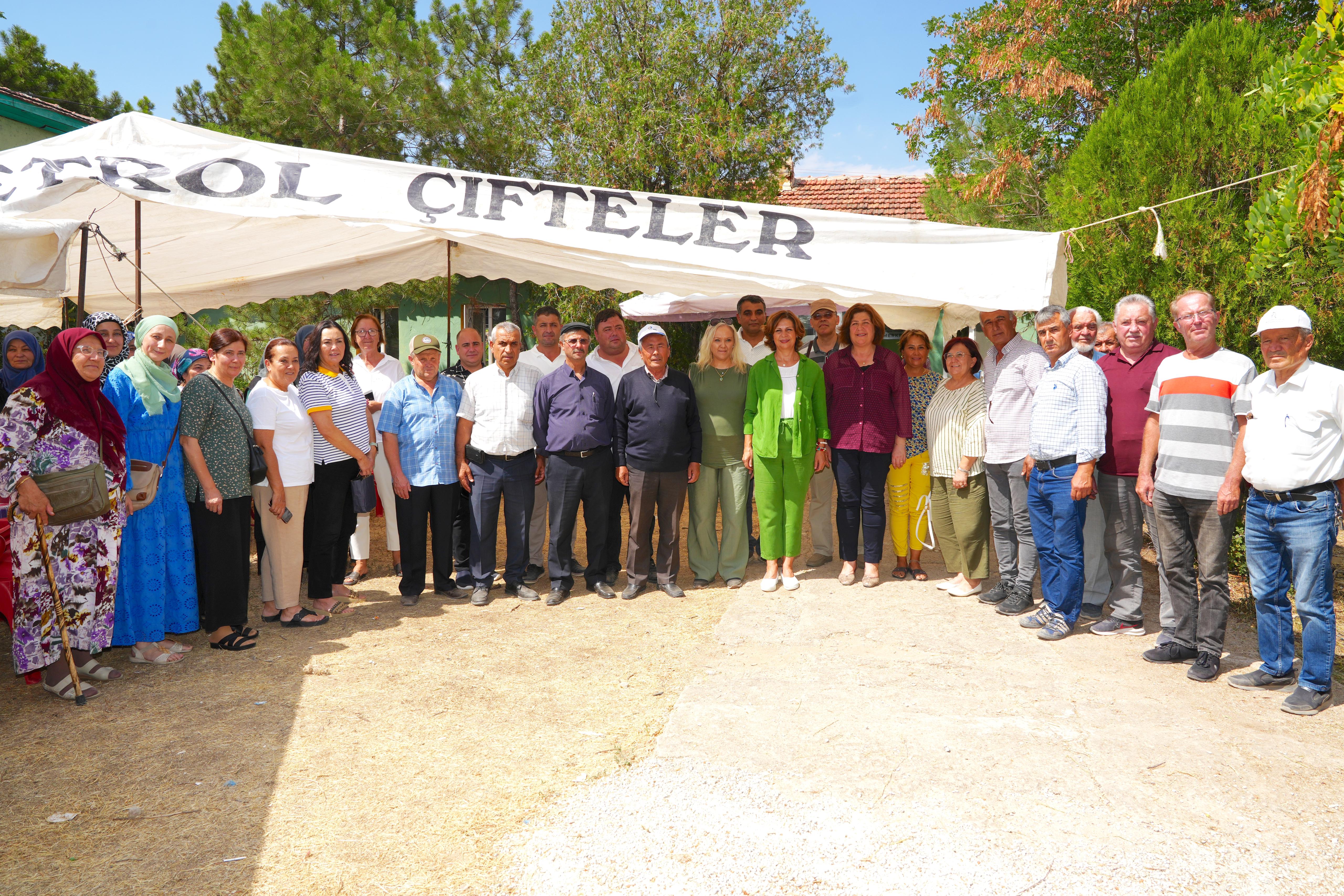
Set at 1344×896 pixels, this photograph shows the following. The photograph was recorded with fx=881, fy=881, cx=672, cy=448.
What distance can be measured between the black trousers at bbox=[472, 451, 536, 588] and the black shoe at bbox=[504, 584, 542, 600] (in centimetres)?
3

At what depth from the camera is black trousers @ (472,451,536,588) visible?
5.50 meters

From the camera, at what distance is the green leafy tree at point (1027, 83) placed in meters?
10.8

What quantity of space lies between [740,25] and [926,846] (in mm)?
11716

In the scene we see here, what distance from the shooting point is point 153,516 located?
14.3 feet

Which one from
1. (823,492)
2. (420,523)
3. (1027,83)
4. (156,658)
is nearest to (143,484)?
(156,658)

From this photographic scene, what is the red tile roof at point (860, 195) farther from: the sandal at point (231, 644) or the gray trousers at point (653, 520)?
the sandal at point (231, 644)

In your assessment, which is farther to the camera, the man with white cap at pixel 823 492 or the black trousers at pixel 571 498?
the man with white cap at pixel 823 492

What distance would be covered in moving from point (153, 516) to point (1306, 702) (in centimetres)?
535

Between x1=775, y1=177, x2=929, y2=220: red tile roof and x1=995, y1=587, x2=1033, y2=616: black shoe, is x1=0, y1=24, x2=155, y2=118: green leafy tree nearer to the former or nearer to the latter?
x1=775, y1=177, x2=929, y2=220: red tile roof

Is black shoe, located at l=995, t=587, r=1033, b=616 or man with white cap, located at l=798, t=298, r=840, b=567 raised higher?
man with white cap, located at l=798, t=298, r=840, b=567

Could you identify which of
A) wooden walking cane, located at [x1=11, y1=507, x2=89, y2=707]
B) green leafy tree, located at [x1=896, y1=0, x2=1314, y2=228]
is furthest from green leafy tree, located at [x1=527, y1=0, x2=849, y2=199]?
wooden walking cane, located at [x1=11, y1=507, x2=89, y2=707]

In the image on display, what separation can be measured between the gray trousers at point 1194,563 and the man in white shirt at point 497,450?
3535 mm

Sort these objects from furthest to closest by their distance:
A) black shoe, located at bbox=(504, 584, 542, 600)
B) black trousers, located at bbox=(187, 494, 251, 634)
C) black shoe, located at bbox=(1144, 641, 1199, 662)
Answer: black shoe, located at bbox=(504, 584, 542, 600), black trousers, located at bbox=(187, 494, 251, 634), black shoe, located at bbox=(1144, 641, 1199, 662)

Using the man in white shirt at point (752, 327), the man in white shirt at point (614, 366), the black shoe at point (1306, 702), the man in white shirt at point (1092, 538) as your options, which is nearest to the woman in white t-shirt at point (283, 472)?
the man in white shirt at point (614, 366)
